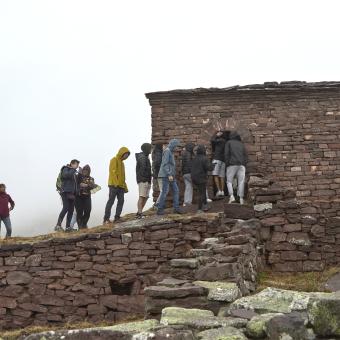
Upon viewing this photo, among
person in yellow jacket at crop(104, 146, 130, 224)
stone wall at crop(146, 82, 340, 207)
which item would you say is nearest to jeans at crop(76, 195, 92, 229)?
person in yellow jacket at crop(104, 146, 130, 224)

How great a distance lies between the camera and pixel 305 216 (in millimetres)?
11828

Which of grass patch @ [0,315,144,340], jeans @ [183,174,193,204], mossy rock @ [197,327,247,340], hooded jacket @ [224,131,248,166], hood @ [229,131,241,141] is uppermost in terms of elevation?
hood @ [229,131,241,141]

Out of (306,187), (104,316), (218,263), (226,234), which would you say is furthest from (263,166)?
(218,263)

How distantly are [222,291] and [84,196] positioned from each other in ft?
27.4

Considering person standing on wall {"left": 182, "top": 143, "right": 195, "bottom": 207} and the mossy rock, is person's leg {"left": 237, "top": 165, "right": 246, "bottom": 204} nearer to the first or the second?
person standing on wall {"left": 182, "top": 143, "right": 195, "bottom": 207}

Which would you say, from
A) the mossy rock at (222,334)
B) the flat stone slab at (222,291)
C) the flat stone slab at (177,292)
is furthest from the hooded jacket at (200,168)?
the mossy rock at (222,334)

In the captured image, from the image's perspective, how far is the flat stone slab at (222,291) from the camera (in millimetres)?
6993

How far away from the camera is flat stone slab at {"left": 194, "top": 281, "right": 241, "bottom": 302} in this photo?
699cm

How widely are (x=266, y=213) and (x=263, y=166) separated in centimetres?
504

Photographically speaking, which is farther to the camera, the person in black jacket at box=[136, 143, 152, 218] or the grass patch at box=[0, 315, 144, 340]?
the person in black jacket at box=[136, 143, 152, 218]

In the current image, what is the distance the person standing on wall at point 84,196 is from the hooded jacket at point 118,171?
0.53m

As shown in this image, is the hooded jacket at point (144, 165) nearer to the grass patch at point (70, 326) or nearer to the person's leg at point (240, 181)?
the person's leg at point (240, 181)

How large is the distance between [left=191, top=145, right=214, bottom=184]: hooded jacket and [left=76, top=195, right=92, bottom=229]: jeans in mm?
3051

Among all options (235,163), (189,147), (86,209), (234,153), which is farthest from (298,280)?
(86,209)
